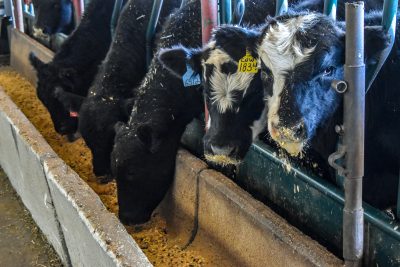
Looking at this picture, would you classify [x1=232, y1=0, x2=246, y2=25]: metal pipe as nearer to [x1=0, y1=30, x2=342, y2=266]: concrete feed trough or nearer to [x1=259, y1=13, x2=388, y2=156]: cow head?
[x1=259, y1=13, x2=388, y2=156]: cow head

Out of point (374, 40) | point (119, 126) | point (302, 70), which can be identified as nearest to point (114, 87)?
point (119, 126)

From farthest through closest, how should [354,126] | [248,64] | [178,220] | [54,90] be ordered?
[54,90] < [178,220] < [248,64] < [354,126]

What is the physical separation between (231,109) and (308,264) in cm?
82

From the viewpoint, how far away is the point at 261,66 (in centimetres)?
254

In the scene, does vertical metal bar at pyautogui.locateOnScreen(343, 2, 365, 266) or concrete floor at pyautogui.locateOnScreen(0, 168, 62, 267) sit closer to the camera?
vertical metal bar at pyautogui.locateOnScreen(343, 2, 365, 266)

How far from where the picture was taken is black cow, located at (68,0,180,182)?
4105mm

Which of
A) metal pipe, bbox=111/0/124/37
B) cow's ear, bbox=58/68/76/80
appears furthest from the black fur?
cow's ear, bbox=58/68/76/80

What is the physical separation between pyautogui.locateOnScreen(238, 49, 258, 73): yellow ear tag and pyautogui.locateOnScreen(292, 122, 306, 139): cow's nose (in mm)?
551

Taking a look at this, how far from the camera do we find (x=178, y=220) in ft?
11.9

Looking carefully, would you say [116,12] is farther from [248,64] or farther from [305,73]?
[305,73]

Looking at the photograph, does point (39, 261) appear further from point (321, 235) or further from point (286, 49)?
point (286, 49)

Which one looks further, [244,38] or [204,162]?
[204,162]

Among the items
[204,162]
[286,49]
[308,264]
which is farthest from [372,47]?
[204,162]

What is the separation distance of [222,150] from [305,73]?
674 millimetres
